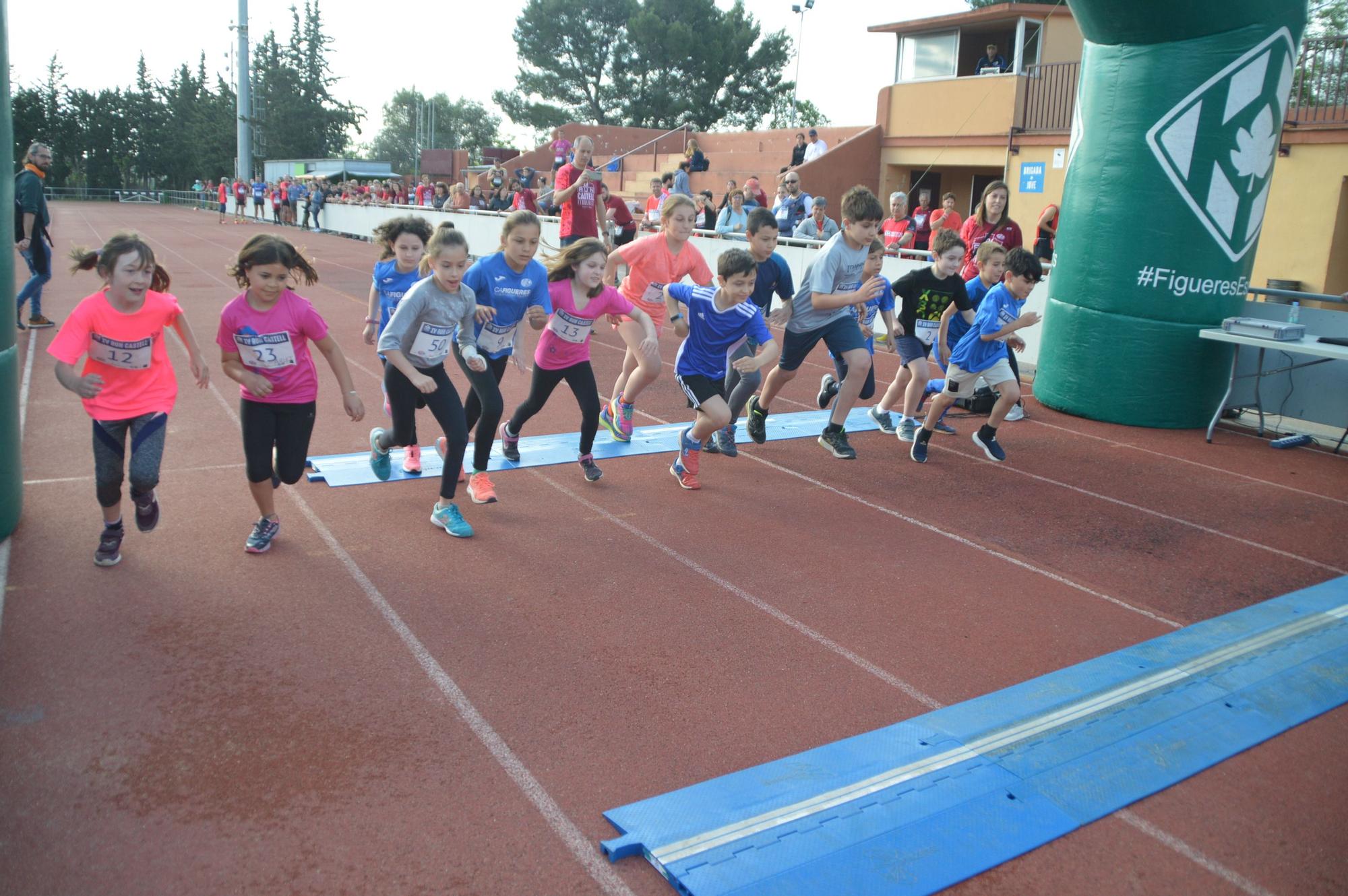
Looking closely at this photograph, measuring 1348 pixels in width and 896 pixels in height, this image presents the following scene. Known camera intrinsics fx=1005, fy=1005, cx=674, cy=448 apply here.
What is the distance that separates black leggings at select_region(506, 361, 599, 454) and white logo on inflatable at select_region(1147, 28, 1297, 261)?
589cm

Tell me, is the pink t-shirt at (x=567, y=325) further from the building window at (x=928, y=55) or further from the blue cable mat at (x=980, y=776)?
the building window at (x=928, y=55)

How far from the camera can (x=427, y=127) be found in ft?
367

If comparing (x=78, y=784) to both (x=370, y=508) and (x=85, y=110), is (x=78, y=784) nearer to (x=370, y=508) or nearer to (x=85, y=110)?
(x=370, y=508)

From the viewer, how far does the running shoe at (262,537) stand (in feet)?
17.6

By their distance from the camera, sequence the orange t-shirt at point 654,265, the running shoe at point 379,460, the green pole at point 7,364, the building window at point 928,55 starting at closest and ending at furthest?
the green pole at point 7,364, the running shoe at point 379,460, the orange t-shirt at point 654,265, the building window at point 928,55

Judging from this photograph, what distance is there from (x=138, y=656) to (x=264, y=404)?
57.9 inches

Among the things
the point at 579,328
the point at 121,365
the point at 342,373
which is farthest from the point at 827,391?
the point at 121,365

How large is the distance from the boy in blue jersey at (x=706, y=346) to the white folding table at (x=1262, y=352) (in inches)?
176

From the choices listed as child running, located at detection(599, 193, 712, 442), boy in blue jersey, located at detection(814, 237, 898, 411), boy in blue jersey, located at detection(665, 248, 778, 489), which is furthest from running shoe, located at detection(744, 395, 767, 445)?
boy in blue jersey, located at detection(665, 248, 778, 489)

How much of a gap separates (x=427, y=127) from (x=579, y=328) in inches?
4495

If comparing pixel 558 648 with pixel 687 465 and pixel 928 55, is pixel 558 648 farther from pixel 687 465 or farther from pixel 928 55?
pixel 928 55

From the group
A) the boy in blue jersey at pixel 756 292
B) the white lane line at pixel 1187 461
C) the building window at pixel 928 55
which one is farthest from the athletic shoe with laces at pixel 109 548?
the building window at pixel 928 55

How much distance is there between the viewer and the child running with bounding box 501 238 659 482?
263 inches

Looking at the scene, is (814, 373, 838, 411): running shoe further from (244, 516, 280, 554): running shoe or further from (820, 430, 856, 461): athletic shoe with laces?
(244, 516, 280, 554): running shoe
